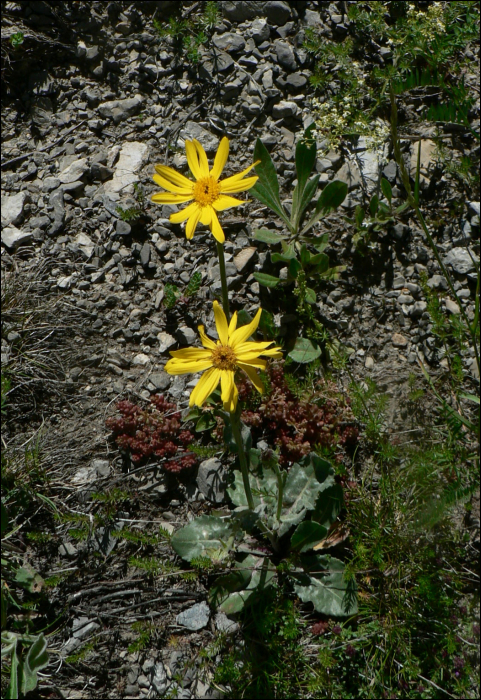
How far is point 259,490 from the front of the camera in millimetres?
3277

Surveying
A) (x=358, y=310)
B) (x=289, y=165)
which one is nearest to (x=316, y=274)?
(x=358, y=310)

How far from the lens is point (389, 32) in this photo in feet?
13.2

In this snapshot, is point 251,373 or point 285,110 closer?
point 251,373

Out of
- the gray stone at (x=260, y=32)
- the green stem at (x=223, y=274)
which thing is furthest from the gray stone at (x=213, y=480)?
the gray stone at (x=260, y=32)

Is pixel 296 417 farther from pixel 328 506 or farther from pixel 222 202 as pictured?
pixel 222 202

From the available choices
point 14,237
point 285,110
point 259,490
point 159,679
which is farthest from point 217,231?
point 159,679

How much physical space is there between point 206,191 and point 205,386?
103 cm

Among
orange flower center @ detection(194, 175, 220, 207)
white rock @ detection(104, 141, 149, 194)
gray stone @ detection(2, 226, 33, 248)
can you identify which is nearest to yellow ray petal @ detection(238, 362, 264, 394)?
orange flower center @ detection(194, 175, 220, 207)

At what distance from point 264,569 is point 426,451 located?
116 centimetres

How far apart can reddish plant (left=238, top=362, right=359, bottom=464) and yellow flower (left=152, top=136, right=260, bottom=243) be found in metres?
1.11

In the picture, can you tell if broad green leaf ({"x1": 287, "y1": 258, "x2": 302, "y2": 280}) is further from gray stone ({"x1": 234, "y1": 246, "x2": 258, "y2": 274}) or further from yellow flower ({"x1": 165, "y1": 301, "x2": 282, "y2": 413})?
yellow flower ({"x1": 165, "y1": 301, "x2": 282, "y2": 413})

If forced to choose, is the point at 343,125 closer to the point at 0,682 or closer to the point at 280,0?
the point at 280,0

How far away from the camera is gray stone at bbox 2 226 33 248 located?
3.91 meters

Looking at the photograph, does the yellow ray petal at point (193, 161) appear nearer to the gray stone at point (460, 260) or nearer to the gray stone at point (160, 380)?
the gray stone at point (160, 380)
